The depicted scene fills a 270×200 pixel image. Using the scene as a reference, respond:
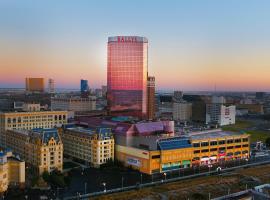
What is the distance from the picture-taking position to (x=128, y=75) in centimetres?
5328

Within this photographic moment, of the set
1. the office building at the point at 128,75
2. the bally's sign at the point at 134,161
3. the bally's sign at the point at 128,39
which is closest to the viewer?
the bally's sign at the point at 134,161

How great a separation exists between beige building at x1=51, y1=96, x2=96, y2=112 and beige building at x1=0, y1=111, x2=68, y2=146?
959 inches

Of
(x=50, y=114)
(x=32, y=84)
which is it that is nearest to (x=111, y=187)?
(x=50, y=114)

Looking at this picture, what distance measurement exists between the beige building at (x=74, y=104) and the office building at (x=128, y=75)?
57.3 ft

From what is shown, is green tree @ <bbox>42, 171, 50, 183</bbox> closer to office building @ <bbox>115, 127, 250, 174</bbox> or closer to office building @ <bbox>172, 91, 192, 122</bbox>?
office building @ <bbox>115, 127, 250, 174</bbox>

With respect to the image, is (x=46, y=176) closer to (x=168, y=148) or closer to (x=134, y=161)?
(x=134, y=161)

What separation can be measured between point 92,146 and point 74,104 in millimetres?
39235

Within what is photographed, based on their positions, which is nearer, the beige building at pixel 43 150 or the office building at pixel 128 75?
the beige building at pixel 43 150

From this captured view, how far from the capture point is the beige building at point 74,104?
69500 mm

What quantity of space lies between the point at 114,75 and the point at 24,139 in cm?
2519

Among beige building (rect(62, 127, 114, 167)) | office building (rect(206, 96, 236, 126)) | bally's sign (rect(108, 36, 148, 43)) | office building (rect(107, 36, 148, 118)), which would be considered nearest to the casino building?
beige building (rect(62, 127, 114, 167))

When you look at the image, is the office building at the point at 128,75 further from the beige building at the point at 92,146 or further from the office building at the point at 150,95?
the beige building at the point at 92,146

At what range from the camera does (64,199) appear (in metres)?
22.0

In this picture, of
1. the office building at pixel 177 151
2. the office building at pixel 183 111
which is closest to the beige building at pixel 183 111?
the office building at pixel 183 111
